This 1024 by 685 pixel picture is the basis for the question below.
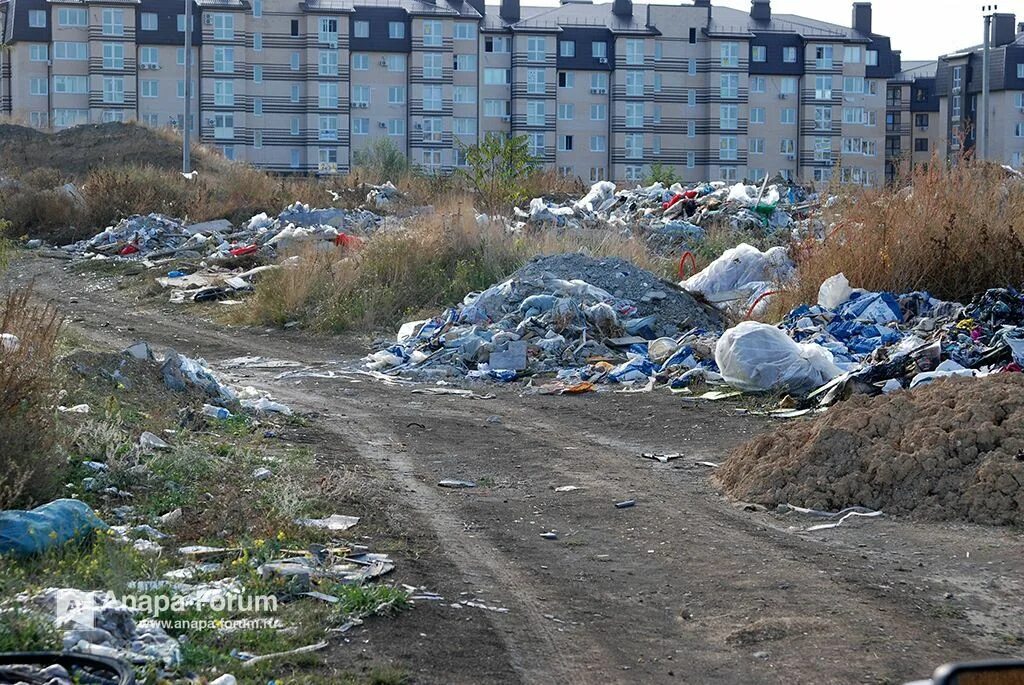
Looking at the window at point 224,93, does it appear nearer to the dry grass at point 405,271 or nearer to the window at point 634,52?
the window at point 634,52

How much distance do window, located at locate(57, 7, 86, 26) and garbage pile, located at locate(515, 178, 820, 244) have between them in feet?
162

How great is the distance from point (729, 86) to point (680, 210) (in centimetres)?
5350

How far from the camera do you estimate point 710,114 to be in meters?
77.7

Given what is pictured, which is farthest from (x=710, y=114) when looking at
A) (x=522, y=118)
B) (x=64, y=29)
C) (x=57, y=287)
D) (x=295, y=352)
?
(x=295, y=352)

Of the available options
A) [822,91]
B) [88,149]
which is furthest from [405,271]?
[822,91]

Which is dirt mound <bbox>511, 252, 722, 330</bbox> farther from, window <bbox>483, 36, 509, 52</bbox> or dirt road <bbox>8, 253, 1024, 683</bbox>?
window <bbox>483, 36, 509, 52</bbox>

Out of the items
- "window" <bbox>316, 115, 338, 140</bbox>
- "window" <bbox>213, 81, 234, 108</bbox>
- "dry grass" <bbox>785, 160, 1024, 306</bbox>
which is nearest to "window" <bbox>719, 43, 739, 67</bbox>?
"window" <bbox>316, 115, 338, 140</bbox>

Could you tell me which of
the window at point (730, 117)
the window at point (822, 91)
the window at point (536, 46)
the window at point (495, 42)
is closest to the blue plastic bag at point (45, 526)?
the window at point (536, 46)

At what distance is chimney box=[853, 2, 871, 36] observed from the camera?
260 feet

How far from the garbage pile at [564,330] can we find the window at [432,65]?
2277 inches

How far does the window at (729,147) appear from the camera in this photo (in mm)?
77438

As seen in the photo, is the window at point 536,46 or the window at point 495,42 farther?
the window at point 495,42

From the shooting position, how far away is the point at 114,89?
69.7 m

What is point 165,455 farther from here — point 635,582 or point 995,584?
point 995,584
